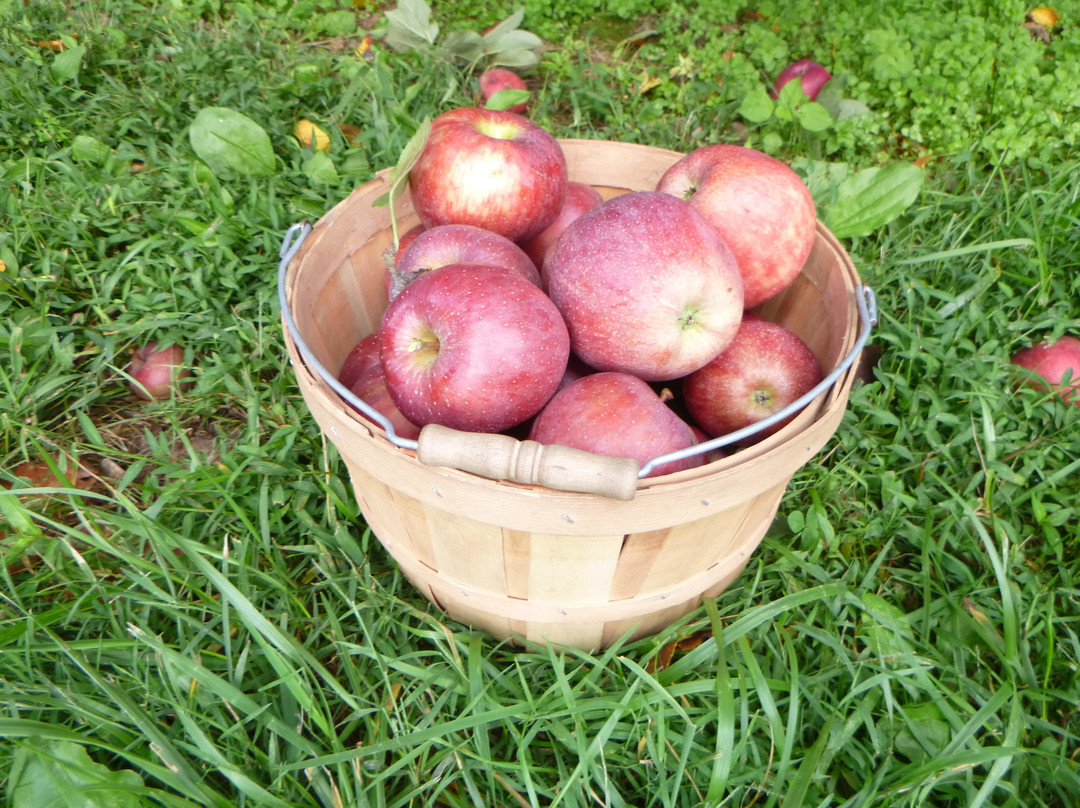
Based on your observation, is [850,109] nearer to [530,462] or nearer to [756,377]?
[756,377]

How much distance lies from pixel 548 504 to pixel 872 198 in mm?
1883

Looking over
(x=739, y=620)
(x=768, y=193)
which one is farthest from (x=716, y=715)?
(x=768, y=193)

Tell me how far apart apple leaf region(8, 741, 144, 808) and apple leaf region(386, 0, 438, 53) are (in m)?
3.14

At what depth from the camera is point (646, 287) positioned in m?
1.55

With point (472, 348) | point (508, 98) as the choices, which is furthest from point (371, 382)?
point (508, 98)

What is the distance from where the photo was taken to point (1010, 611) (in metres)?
1.83

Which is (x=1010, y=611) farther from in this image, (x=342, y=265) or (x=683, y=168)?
(x=342, y=265)

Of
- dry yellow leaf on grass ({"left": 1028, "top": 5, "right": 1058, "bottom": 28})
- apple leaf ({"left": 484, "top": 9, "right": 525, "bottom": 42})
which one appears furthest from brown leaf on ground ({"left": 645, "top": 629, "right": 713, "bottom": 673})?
dry yellow leaf on grass ({"left": 1028, "top": 5, "right": 1058, "bottom": 28})

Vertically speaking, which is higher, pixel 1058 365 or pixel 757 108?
pixel 757 108

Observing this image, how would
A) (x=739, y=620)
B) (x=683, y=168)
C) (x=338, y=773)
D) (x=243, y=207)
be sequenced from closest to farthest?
(x=338, y=773), (x=739, y=620), (x=683, y=168), (x=243, y=207)

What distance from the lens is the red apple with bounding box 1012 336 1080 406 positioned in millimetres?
2326

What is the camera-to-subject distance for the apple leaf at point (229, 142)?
9.11 feet

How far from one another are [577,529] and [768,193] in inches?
39.7

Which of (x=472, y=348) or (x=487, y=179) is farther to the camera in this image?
(x=487, y=179)
